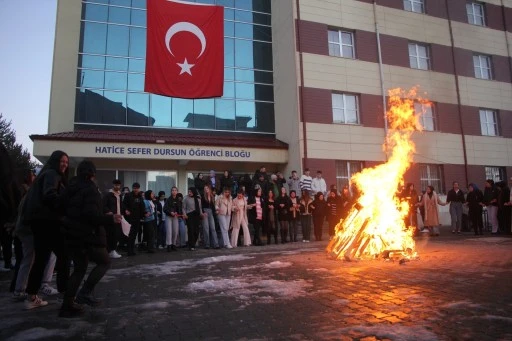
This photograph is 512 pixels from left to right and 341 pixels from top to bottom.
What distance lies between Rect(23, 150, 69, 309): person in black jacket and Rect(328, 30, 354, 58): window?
17333mm

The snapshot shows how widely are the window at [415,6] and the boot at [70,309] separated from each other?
23351 millimetres

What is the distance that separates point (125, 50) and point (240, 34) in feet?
21.0

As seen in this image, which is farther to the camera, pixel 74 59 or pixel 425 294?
pixel 74 59

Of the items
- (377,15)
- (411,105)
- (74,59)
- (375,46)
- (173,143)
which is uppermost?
(377,15)

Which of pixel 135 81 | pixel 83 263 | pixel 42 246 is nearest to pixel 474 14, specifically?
pixel 135 81

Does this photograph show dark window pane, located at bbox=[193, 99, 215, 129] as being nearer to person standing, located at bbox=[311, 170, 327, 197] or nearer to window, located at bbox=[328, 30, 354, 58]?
person standing, located at bbox=[311, 170, 327, 197]

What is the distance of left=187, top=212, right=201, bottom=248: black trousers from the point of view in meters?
12.1

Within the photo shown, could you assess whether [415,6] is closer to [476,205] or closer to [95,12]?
[476,205]

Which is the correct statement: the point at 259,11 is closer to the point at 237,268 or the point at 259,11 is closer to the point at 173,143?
the point at 173,143

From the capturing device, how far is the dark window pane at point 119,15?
774 inches

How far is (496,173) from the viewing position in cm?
2286

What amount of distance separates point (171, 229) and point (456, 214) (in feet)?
39.4

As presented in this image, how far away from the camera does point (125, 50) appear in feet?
64.4

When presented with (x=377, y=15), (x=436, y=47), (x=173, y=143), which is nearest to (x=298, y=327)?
(x=173, y=143)
